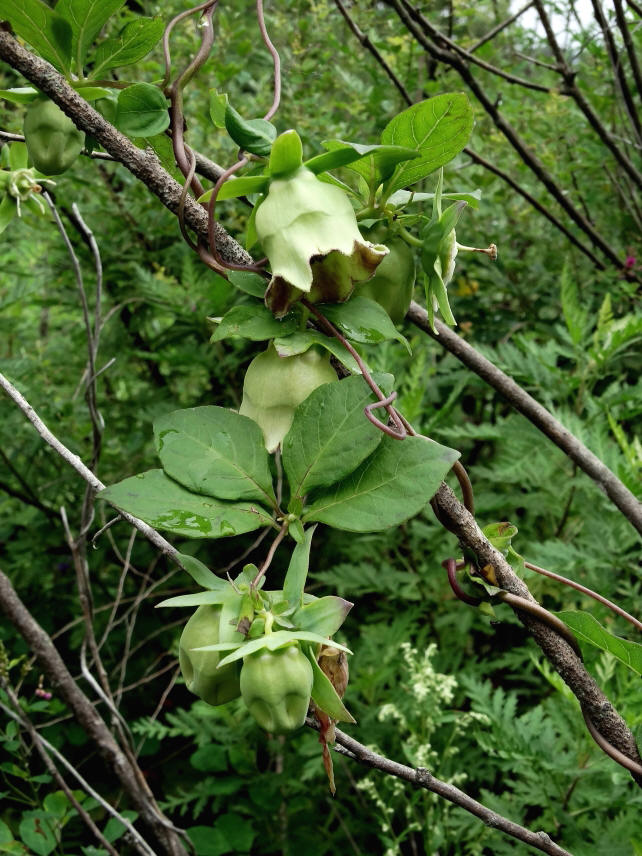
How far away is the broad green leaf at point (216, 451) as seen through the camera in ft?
1.14

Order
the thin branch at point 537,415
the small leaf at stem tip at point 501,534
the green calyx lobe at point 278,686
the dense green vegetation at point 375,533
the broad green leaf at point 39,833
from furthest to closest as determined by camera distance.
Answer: the dense green vegetation at point 375,533 → the broad green leaf at point 39,833 → the thin branch at point 537,415 → the small leaf at stem tip at point 501,534 → the green calyx lobe at point 278,686

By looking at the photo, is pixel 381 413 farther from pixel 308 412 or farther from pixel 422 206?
pixel 422 206

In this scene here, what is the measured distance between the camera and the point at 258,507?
0.37 m

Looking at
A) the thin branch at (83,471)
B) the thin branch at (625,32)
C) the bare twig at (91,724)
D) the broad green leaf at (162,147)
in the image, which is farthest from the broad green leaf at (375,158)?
the thin branch at (625,32)

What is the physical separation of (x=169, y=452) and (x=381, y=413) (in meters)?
0.10

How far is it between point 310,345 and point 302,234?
0.05 m

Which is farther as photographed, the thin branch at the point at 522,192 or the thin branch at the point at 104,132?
the thin branch at the point at 522,192

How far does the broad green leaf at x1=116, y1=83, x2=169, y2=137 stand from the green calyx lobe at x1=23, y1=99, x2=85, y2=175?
31mm

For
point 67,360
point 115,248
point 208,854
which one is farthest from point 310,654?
point 67,360

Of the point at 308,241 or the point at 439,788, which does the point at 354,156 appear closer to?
the point at 308,241

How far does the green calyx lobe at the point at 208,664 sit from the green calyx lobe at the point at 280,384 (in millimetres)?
80

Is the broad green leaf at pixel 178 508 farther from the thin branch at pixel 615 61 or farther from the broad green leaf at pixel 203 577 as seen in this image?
the thin branch at pixel 615 61

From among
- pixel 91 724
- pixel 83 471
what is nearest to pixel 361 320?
pixel 83 471

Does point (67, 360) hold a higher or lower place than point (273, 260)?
lower
